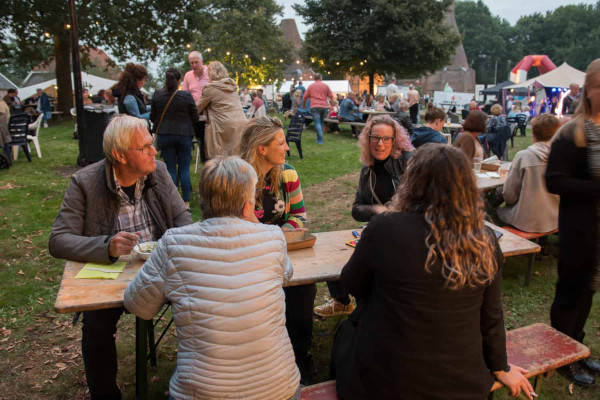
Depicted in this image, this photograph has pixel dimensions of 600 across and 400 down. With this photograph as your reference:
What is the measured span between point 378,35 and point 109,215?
2624cm

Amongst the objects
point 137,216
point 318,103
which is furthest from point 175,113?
point 318,103

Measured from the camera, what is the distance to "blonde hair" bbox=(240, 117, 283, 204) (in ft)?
9.34

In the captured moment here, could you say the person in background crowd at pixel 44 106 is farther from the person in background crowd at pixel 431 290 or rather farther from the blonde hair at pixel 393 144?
the person in background crowd at pixel 431 290

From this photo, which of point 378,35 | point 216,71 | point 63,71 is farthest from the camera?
point 378,35

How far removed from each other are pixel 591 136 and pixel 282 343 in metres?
1.98

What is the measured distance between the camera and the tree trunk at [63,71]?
18516 mm

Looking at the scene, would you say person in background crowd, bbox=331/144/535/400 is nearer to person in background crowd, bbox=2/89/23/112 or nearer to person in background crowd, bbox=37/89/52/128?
person in background crowd, bbox=2/89/23/112

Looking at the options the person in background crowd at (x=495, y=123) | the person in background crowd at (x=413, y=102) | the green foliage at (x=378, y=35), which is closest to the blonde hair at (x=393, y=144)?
the person in background crowd at (x=495, y=123)

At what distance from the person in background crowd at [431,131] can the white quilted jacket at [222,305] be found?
447 centimetres

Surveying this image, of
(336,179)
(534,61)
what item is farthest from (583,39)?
(336,179)

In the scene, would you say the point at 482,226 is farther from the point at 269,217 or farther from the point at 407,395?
the point at 269,217

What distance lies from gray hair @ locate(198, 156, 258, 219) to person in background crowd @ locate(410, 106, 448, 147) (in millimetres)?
4365

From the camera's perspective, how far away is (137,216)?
250 centimetres

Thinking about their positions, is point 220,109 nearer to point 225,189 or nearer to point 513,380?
point 225,189
